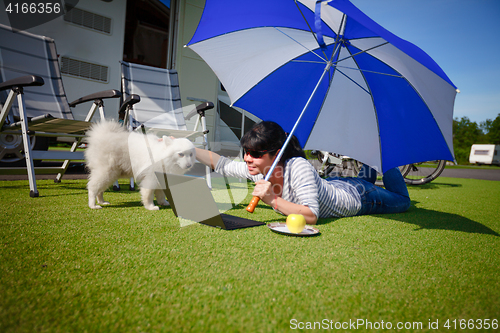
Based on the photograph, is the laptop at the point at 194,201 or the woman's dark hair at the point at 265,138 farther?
the woman's dark hair at the point at 265,138

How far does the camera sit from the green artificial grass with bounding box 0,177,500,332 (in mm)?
841

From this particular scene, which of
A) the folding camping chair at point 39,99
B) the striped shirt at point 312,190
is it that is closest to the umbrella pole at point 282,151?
the striped shirt at point 312,190

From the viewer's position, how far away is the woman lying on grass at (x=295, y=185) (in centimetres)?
194

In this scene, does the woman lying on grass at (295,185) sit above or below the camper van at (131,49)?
below

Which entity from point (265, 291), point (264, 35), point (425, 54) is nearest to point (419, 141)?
point (425, 54)

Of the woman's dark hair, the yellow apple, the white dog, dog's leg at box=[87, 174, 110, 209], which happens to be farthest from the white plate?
dog's leg at box=[87, 174, 110, 209]

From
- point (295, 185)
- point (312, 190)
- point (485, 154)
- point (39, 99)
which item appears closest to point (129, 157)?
point (295, 185)

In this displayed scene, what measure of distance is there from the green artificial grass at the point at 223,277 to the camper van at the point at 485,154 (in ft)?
126

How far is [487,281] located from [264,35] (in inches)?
87.6

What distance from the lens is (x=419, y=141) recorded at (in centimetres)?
205

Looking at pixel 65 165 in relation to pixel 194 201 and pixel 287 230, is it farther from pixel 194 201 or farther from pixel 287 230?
pixel 287 230

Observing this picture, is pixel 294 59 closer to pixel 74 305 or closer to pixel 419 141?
pixel 419 141

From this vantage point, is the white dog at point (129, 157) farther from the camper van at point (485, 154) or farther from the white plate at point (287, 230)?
the camper van at point (485, 154)

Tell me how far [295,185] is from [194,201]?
75 centimetres
